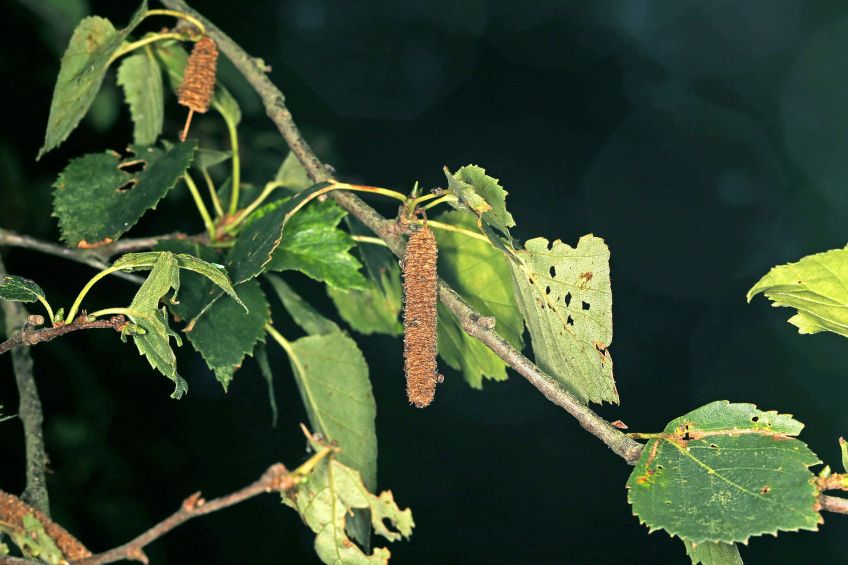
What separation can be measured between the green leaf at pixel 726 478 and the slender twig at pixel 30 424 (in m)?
0.38

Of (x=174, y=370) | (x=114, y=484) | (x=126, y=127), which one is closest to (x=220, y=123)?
(x=126, y=127)

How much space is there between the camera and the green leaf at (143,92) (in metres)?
0.81

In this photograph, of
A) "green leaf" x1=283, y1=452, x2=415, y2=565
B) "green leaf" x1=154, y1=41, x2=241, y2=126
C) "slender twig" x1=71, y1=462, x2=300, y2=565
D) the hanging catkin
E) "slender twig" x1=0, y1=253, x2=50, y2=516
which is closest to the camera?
"slender twig" x1=71, y1=462, x2=300, y2=565

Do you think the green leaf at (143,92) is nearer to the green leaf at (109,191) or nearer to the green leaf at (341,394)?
the green leaf at (109,191)

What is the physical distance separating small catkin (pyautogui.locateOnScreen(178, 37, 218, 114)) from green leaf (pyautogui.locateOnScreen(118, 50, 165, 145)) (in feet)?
0.33

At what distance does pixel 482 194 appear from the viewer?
1.73 feet

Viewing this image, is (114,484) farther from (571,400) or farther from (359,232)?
(571,400)

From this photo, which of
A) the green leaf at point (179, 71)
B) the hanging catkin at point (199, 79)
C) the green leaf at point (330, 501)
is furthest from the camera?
the green leaf at point (179, 71)

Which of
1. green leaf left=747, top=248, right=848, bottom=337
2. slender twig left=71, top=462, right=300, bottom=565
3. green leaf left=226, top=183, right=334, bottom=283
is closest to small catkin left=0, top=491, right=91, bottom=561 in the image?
slender twig left=71, top=462, right=300, bottom=565

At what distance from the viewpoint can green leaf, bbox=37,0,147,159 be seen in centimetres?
69

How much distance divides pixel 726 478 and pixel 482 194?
0.69ft

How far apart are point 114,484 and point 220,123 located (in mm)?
527

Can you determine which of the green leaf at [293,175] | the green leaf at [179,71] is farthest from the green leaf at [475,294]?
the green leaf at [179,71]

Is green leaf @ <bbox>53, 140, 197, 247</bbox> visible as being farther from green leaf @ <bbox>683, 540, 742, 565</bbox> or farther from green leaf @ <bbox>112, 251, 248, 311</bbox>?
green leaf @ <bbox>683, 540, 742, 565</bbox>
